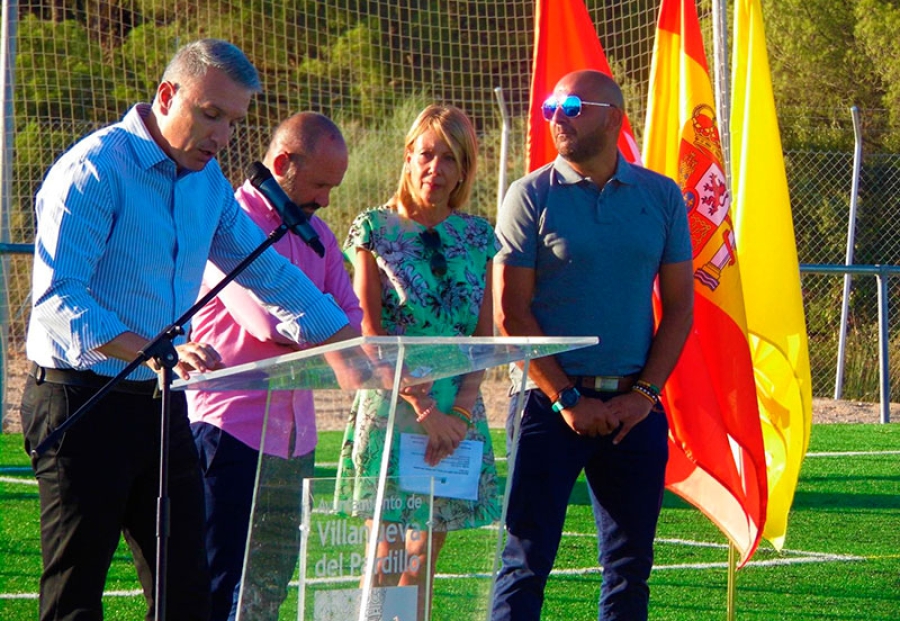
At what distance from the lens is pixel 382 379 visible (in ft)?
10.1

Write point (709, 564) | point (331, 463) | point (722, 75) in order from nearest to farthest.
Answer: point (709, 564)
point (722, 75)
point (331, 463)

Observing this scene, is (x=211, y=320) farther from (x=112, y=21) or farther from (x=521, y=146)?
(x=521, y=146)

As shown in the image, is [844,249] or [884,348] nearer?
[884,348]

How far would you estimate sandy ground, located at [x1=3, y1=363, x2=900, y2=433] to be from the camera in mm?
11430

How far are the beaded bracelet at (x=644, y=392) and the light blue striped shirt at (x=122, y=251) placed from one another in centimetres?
124

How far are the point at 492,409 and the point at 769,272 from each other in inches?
249

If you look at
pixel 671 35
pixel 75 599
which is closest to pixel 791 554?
pixel 671 35

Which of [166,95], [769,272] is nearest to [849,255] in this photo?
[769,272]

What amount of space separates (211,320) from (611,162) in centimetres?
151

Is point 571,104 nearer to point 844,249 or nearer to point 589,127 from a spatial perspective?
point 589,127

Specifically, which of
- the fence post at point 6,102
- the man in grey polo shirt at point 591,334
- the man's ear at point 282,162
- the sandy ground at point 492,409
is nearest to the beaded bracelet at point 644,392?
the man in grey polo shirt at point 591,334

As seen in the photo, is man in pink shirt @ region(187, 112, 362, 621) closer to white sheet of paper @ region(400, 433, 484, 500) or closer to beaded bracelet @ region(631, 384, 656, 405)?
beaded bracelet @ region(631, 384, 656, 405)

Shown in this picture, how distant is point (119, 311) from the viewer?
11.7ft

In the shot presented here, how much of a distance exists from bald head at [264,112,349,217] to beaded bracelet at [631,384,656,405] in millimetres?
1228
